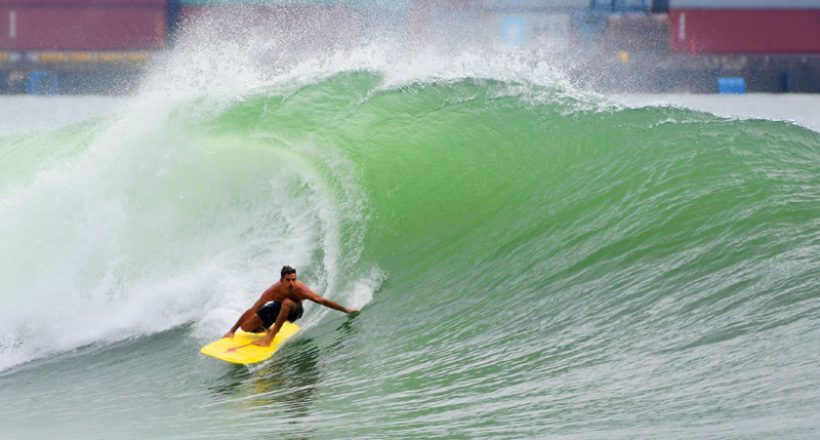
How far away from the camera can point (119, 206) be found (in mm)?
10094

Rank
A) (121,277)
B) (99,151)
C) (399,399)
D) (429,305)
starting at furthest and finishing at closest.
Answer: (99,151) < (121,277) < (429,305) < (399,399)

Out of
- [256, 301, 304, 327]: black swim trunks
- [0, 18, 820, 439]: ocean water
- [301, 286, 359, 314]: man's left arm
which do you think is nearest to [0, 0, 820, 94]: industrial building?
[0, 18, 820, 439]: ocean water

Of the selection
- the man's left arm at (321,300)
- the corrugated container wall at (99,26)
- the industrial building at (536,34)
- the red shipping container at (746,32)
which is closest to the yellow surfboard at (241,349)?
the man's left arm at (321,300)

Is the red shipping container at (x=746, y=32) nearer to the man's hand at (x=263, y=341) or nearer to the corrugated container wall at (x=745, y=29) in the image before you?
the corrugated container wall at (x=745, y=29)

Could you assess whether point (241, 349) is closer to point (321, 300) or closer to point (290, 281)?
point (290, 281)

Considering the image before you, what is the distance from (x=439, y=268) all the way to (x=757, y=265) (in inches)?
107

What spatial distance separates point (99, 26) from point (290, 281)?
144ft

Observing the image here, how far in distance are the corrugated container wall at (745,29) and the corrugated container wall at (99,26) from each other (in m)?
23.3

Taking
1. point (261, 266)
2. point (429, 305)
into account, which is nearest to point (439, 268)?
point (429, 305)

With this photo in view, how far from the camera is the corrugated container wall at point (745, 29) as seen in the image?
161 feet

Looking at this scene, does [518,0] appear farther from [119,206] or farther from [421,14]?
[119,206]

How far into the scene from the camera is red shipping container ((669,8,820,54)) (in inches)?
1927

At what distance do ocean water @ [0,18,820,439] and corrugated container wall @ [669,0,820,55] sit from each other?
38.2 m

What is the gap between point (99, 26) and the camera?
48.8m
